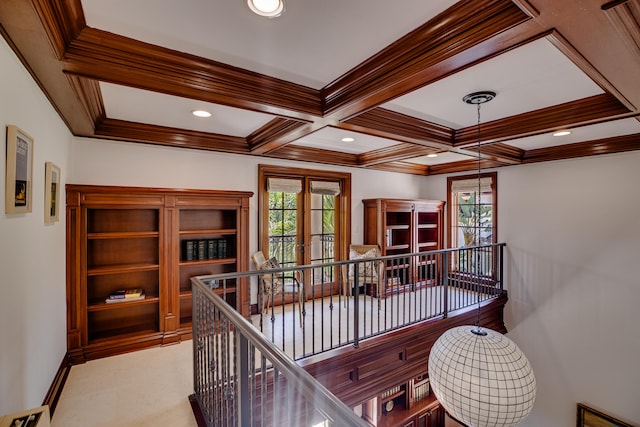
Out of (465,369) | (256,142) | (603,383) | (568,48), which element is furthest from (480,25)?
(603,383)

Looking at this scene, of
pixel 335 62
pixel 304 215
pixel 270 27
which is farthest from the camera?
pixel 304 215

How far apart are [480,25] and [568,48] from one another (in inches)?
19.4

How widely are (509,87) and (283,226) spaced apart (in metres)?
3.22

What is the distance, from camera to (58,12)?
1.38 metres

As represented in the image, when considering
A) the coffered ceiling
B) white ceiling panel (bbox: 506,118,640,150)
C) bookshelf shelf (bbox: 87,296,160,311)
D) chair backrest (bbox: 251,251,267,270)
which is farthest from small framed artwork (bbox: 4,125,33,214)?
white ceiling panel (bbox: 506,118,640,150)

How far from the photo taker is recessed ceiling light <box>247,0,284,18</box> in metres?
A: 1.39

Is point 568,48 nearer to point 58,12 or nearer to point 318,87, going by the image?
point 318,87

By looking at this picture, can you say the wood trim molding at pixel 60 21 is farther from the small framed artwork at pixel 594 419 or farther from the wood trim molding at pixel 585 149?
the small framed artwork at pixel 594 419

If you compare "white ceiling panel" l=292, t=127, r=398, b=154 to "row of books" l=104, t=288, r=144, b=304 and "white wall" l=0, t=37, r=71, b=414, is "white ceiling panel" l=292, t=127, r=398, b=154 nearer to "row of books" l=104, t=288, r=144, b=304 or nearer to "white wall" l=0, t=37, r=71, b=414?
"white wall" l=0, t=37, r=71, b=414

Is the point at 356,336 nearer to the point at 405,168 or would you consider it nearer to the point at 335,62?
the point at 335,62

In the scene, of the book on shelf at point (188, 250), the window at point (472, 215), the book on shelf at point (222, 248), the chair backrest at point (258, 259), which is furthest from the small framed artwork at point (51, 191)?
the window at point (472, 215)

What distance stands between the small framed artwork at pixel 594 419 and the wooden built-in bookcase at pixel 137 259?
4720mm

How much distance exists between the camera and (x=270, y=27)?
1579 mm

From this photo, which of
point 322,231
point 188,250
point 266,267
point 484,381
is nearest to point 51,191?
point 188,250
